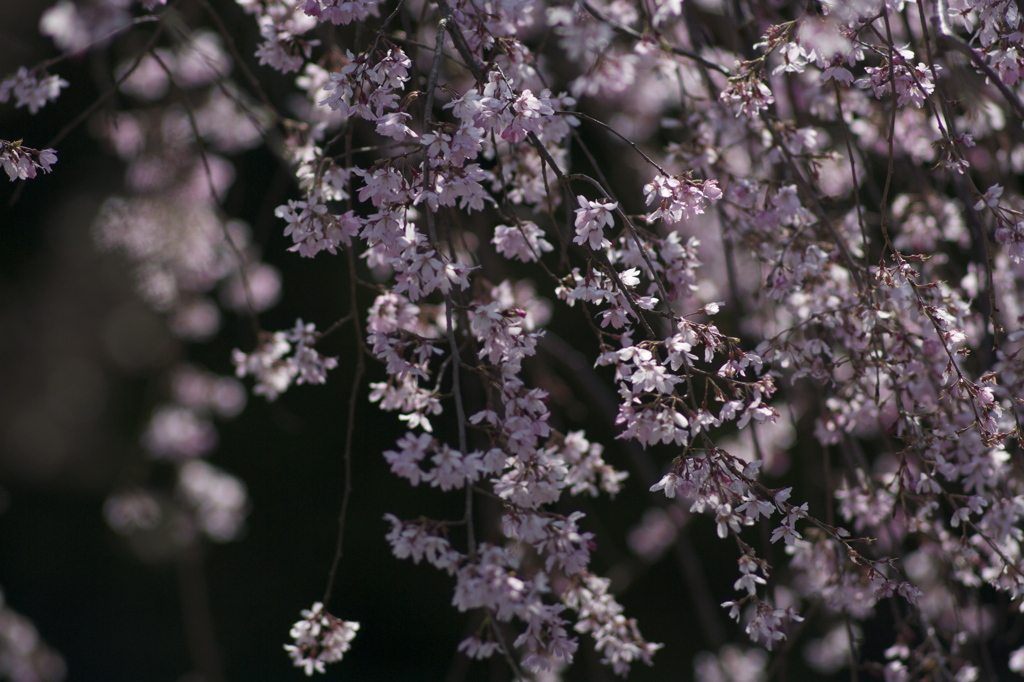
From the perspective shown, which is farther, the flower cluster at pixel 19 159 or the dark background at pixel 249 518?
the dark background at pixel 249 518

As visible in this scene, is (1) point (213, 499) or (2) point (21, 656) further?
(1) point (213, 499)

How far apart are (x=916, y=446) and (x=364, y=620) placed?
413cm

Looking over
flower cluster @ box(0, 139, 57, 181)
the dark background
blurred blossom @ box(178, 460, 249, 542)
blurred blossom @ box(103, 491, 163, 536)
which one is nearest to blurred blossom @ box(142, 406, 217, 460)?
blurred blossom @ box(178, 460, 249, 542)

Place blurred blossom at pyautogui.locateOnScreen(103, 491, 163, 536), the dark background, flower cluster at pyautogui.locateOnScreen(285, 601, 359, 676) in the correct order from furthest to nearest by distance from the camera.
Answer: the dark background → blurred blossom at pyautogui.locateOnScreen(103, 491, 163, 536) → flower cluster at pyautogui.locateOnScreen(285, 601, 359, 676)

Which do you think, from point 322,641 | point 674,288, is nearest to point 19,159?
point 322,641

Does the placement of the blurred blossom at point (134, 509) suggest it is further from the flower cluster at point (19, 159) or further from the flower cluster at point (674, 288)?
the flower cluster at point (19, 159)

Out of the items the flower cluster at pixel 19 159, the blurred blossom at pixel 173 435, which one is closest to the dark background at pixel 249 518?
the blurred blossom at pixel 173 435

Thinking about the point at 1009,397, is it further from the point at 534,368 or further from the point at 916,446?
the point at 534,368

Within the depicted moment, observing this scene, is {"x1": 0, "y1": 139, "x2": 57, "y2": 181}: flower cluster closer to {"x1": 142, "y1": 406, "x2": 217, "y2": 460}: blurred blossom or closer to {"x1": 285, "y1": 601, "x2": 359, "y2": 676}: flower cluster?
{"x1": 285, "y1": 601, "x2": 359, "y2": 676}: flower cluster

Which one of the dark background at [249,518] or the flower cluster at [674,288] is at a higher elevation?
the flower cluster at [674,288]

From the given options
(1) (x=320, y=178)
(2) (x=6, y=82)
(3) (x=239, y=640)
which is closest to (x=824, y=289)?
(1) (x=320, y=178)

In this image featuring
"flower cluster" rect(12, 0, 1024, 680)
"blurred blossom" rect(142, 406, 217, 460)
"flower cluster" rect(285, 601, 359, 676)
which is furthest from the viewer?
"blurred blossom" rect(142, 406, 217, 460)

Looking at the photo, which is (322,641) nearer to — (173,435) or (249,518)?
(173,435)

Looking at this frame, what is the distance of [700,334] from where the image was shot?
41.4 inches
